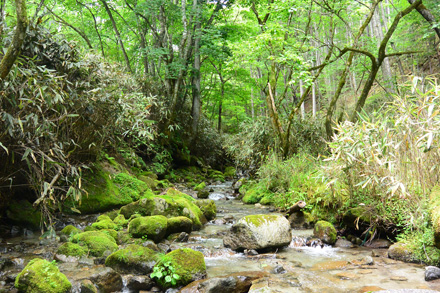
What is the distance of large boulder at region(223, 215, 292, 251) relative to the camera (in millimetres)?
5312

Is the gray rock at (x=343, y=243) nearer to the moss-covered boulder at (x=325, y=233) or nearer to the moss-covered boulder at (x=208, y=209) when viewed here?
the moss-covered boulder at (x=325, y=233)

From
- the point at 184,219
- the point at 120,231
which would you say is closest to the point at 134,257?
the point at 120,231

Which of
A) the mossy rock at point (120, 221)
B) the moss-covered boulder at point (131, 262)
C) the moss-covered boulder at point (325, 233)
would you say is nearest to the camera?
the moss-covered boulder at point (131, 262)

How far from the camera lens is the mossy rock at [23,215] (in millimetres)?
5547

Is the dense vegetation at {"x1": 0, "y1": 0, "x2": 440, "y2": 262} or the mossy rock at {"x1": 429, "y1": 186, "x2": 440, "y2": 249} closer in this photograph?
the mossy rock at {"x1": 429, "y1": 186, "x2": 440, "y2": 249}

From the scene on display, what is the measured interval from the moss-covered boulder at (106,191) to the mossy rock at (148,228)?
5.71ft

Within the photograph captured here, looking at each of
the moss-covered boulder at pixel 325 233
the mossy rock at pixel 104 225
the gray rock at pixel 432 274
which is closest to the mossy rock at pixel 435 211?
the gray rock at pixel 432 274

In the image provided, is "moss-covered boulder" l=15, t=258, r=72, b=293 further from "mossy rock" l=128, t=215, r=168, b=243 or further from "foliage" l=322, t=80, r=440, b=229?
"foliage" l=322, t=80, r=440, b=229

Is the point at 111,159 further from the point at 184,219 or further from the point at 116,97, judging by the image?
the point at 184,219

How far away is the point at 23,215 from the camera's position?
222 inches

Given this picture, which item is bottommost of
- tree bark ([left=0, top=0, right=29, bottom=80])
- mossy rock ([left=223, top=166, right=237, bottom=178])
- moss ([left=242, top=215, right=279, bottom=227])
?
mossy rock ([left=223, top=166, right=237, bottom=178])

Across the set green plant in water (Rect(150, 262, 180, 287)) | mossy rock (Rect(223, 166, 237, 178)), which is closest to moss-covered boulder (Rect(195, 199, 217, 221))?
green plant in water (Rect(150, 262, 180, 287))

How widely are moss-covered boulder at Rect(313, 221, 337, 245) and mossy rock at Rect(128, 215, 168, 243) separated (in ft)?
9.92

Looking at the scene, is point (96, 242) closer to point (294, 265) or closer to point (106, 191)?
point (106, 191)
